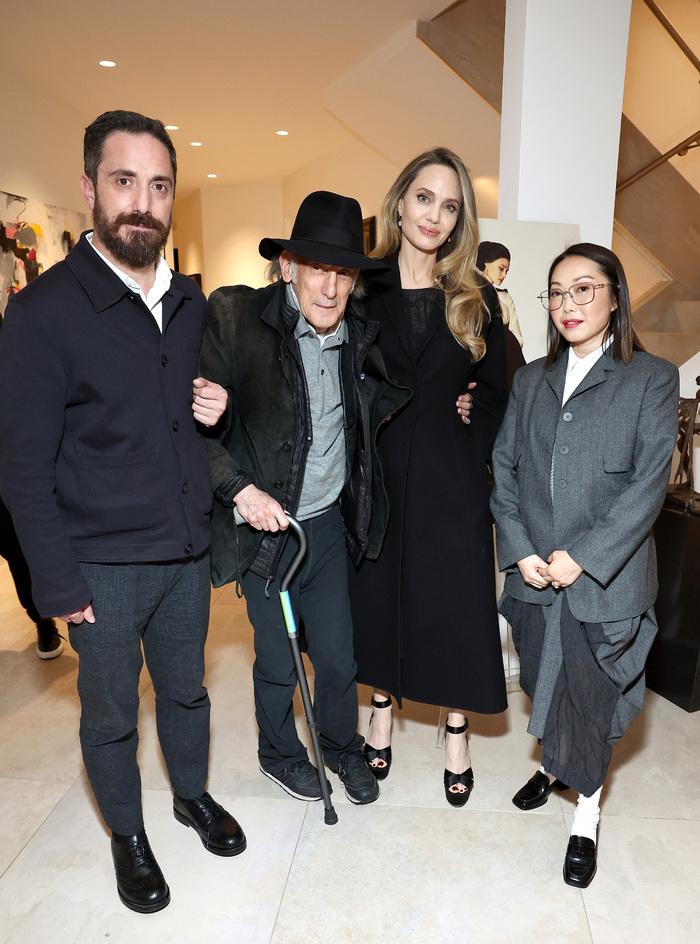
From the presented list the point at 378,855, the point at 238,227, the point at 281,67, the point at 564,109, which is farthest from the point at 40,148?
the point at 378,855

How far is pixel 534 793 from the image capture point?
7.68 ft

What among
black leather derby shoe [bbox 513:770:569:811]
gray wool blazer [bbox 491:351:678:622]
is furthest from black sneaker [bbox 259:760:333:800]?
gray wool blazer [bbox 491:351:678:622]

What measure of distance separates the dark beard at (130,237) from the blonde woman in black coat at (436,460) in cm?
73

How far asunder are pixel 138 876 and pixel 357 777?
729 millimetres

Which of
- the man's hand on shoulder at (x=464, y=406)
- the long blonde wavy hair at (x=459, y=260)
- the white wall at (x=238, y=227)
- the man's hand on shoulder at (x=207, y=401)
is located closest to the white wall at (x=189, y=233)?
the white wall at (x=238, y=227)

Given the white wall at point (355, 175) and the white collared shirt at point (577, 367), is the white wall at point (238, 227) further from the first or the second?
the white collared shirt at point (577, 367)

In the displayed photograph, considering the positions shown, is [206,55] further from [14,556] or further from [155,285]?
[155,285]

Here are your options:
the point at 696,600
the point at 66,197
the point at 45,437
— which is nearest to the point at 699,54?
the point at 696,600

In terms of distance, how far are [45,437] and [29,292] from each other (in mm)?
321

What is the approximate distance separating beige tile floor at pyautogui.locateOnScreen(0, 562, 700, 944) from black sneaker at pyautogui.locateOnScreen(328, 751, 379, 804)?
0.16 ft

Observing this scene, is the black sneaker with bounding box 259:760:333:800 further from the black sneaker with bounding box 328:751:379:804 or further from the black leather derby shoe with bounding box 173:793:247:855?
the black leather derby shoe with bounding box 173:793:247:855

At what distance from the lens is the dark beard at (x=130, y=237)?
5.37 feet

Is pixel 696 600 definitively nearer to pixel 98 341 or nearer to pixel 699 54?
pixel 98 341

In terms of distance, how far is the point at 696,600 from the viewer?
111 inches
